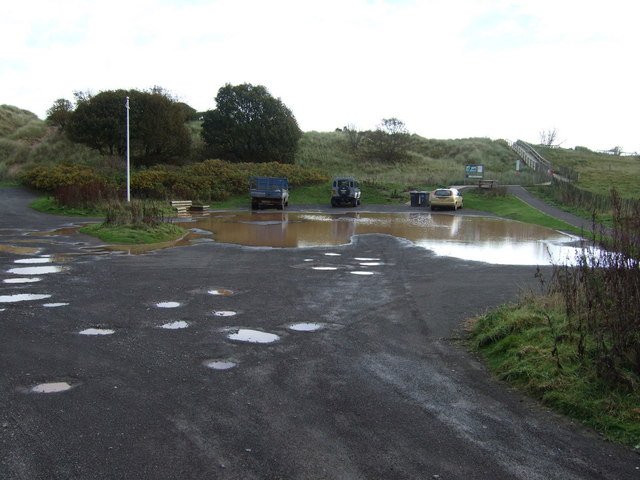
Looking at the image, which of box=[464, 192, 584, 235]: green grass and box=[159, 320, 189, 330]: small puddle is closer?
box=[159, 320, 189, 330]: small puddle

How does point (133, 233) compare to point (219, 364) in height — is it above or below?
above

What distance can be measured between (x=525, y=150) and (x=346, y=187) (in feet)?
153

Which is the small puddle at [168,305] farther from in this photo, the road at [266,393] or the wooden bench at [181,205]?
the wooden bench at [181,205]

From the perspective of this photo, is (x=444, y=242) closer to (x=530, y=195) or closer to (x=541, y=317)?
(x=541, y=317)

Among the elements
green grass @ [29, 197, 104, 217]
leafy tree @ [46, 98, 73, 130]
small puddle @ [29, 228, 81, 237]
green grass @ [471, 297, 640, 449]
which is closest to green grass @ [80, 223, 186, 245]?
small puddle @ [29, 228, 81, 237]

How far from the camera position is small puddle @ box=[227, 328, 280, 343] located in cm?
732

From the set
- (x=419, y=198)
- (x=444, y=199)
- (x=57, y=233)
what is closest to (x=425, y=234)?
(x=57, y=233)

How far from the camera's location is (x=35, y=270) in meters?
12.2

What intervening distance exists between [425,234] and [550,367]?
56.9ft

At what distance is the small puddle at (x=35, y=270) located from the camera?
11844 millimetres

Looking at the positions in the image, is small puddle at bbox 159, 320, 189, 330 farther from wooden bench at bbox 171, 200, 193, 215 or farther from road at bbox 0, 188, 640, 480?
wooden bench at bbox 171, 200, 193, 215

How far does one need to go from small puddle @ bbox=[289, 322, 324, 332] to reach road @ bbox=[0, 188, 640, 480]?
0.11 meters

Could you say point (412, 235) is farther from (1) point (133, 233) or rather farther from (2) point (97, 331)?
(2) point (97, 331)

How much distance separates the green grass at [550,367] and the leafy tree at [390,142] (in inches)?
2524
